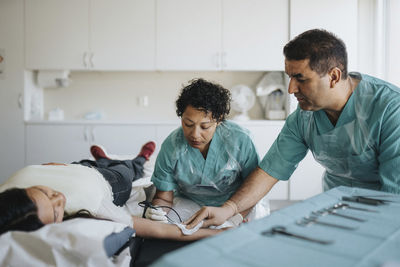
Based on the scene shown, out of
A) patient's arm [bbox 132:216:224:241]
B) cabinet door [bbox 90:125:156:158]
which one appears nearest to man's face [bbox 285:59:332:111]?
patient's arm [bbox 132:216:224:241]

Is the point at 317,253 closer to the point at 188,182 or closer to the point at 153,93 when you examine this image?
the point at 188,182

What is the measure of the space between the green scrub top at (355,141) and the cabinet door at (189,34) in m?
1.96

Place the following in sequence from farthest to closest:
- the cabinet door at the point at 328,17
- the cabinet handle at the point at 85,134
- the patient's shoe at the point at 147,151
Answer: the cabinet handle at the point at 85,134, the cabinet door at the point at 328,17, the patient's shoe at the point at 147,151

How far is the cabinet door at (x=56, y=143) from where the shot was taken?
3.44 m

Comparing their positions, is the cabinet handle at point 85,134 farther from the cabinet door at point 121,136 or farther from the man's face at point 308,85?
the man's face at point 308,85

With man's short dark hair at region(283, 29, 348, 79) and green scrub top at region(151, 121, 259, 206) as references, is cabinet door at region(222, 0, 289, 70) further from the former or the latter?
man's short dark hair at region(283, 29, 348, 79)

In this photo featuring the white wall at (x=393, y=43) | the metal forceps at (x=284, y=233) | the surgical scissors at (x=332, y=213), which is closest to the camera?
the metal forceps at (x=284, y=233)

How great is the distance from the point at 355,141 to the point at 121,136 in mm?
2435

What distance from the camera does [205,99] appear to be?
1.57 meters

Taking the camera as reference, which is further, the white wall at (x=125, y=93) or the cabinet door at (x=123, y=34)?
the white wall at (x=125, y=93)

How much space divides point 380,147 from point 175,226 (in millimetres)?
812

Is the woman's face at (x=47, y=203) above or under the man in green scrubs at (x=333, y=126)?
under

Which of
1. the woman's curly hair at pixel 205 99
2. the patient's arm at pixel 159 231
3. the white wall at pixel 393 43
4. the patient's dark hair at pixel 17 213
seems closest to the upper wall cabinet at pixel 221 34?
the white wall at pixel 393 43

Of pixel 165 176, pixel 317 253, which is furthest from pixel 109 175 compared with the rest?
pixel 317 253
